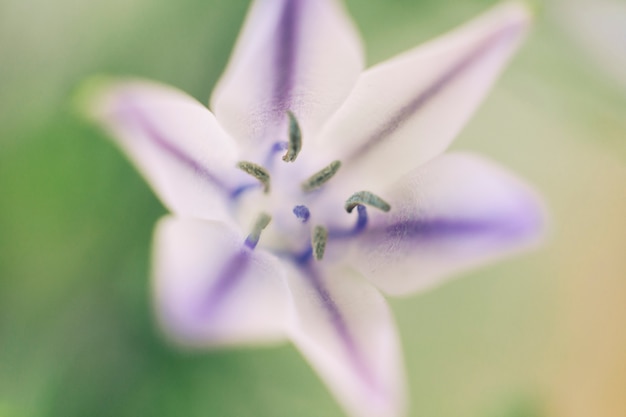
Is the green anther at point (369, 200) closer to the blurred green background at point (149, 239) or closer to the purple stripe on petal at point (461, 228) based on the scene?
the purple stripe on petal at point (461, 228)

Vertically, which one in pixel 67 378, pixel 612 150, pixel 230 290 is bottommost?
pixel 67 378

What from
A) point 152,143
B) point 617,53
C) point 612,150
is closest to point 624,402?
point 612,150

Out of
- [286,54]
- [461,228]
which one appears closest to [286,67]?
[286,54]

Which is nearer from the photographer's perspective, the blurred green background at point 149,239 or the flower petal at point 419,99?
Answer: the flower petal at point 419,99

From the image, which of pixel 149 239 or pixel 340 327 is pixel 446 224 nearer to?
pixel 340 327

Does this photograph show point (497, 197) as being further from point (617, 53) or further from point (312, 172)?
point (617, 53)

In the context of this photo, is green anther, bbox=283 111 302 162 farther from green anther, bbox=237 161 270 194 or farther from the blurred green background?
the blurred green background

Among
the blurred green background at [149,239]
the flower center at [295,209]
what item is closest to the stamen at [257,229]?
the flower center at [295,209]
